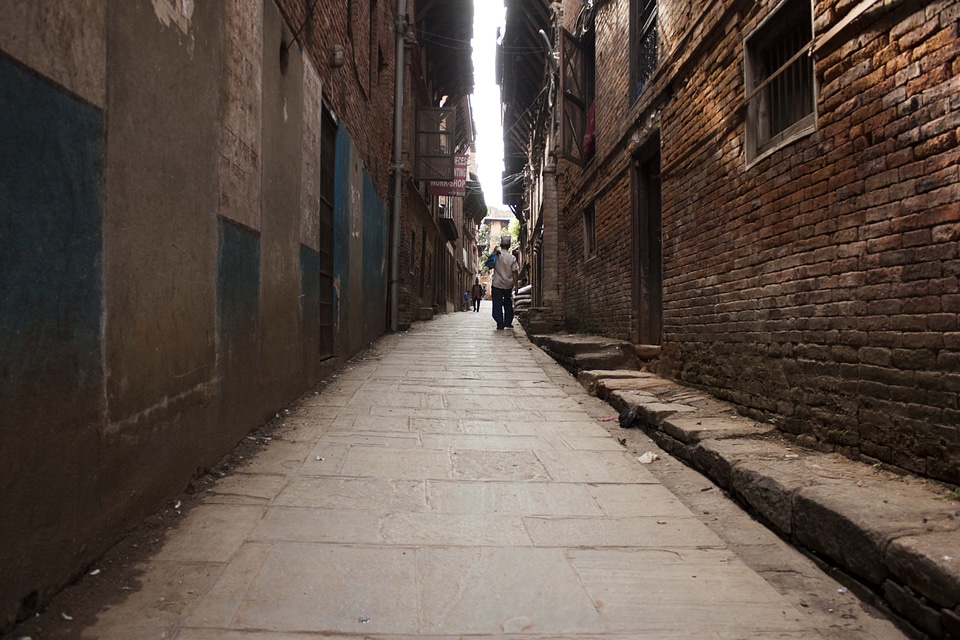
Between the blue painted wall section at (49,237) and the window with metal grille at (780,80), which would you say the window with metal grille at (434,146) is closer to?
the window with metal grille at (780,80)

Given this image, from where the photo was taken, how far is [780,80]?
14.6 ft

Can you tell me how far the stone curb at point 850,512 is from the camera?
203cm

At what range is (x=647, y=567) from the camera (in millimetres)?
2529

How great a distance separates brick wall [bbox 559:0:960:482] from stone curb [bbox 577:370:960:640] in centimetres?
24

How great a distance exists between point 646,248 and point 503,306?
6514 millimetres

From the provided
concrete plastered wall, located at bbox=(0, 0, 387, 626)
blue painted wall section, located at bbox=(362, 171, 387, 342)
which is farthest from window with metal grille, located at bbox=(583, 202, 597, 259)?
concrete plastered wall, located at bbox=(0, 0, 387, 626)

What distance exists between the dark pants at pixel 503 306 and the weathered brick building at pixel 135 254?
8.17 m

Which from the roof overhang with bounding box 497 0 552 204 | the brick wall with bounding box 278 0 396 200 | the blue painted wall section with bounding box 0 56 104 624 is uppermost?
the roof overhang with bounding box 497 0 552 204

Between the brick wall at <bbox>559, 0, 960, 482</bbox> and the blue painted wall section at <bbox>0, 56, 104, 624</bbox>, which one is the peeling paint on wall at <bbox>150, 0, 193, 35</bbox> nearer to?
the blue painted wall section at <bbox>0, 56, 104, 624</bbox>

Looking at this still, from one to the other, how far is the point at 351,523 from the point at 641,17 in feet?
25.4

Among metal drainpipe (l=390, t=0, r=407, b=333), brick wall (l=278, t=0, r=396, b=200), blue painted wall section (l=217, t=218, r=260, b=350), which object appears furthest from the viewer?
metal drainpipe (l=390, t=0, r=407, b=333)

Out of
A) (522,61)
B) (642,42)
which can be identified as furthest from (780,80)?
(522,61)

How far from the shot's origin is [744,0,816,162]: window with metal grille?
414 cm

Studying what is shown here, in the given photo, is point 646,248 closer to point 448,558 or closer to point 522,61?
point 448,558
